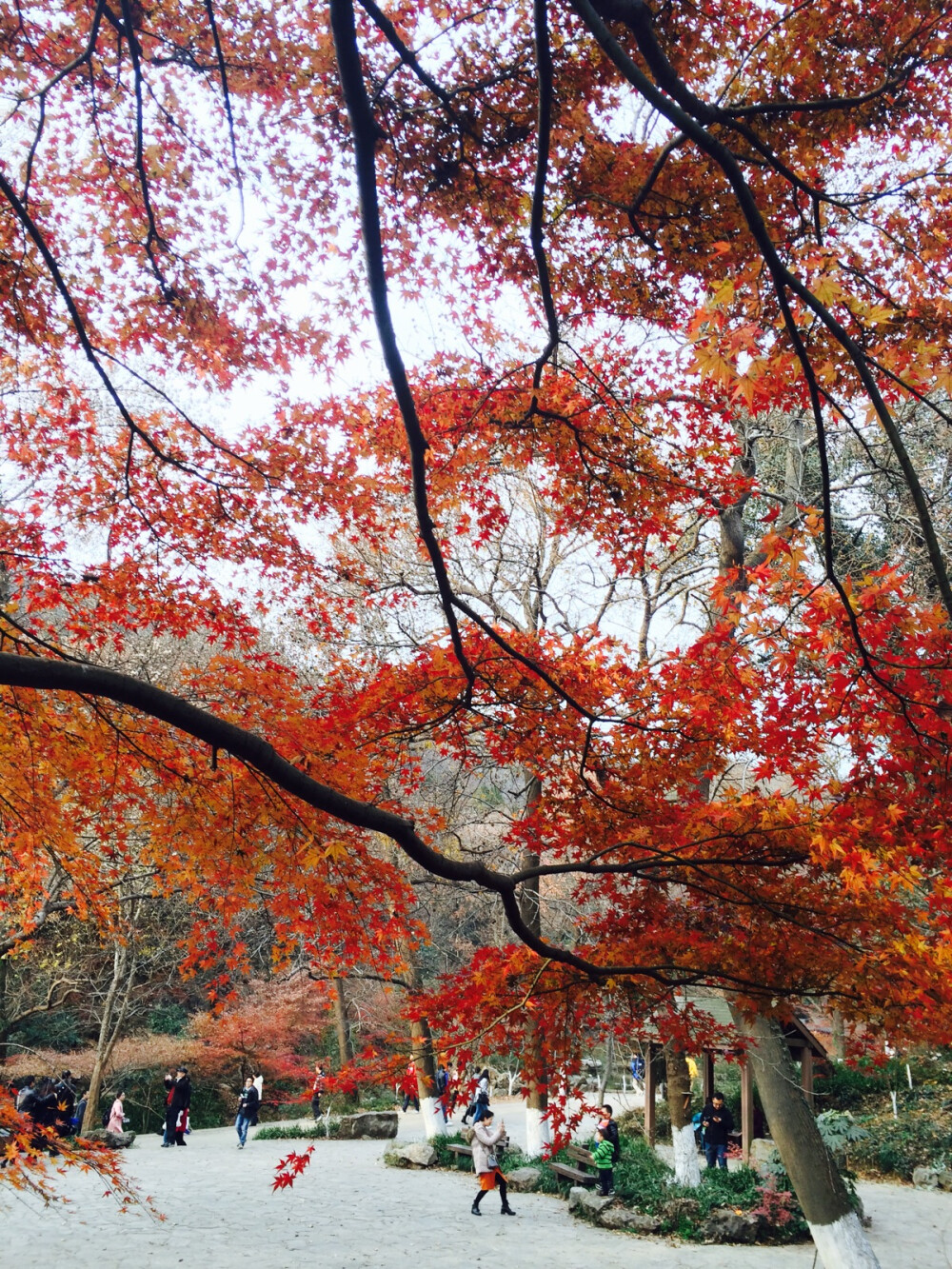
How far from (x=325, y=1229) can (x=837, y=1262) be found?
20.4 feet

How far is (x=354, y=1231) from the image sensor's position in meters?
10.4

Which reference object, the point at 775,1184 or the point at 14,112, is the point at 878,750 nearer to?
the point at 14,112

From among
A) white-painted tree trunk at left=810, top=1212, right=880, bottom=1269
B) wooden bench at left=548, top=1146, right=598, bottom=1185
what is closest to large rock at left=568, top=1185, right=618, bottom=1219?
wooden bench at left=548, top=1146, right=598, bottom=1185

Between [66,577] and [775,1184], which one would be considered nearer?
[66,577]

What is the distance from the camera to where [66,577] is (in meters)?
7.27

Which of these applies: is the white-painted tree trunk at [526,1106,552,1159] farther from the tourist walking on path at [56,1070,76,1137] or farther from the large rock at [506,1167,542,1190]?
the tourist walking on path at [56,1070,76,1137]

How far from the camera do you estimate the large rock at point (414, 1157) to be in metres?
14.8

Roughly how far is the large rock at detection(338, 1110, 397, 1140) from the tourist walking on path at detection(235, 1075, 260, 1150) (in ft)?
9.21

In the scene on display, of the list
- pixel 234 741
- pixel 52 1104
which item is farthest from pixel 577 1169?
pixel 234 741

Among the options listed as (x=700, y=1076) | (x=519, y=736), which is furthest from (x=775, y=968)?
(x=700, y=1076)

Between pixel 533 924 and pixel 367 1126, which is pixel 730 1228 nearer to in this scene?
pixel 533 924

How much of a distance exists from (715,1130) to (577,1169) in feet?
7.86

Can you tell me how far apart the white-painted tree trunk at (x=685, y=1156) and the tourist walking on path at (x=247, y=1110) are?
878cm

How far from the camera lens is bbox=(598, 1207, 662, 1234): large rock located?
34.4 ft
